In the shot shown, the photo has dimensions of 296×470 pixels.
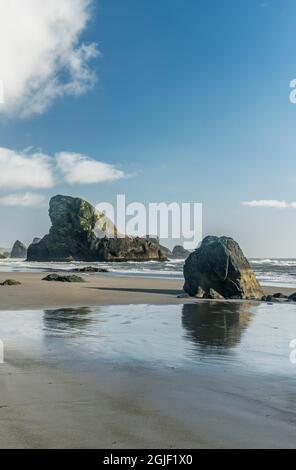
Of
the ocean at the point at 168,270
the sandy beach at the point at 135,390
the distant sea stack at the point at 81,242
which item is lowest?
the ocean at the point at 168,270

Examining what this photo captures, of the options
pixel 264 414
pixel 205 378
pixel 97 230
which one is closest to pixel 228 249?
pixel 205 378

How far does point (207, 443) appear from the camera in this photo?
137 inches

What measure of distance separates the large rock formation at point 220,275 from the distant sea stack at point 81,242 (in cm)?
8383

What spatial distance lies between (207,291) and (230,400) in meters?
14.7

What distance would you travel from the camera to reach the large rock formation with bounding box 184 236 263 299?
19234 mm

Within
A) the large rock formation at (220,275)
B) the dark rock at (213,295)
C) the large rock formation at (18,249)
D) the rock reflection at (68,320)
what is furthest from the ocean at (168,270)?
the large rock formation at (18,249)

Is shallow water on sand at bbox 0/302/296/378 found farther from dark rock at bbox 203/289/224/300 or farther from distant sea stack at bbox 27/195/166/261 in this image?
distant sea stack at bbox 27/195/166/261

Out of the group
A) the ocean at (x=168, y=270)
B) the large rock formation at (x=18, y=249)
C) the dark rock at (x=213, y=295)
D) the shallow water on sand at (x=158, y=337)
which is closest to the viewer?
the shallow water on sand at (x=158, y=337)

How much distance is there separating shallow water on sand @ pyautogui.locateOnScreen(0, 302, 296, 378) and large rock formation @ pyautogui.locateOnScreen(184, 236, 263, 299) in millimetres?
5304

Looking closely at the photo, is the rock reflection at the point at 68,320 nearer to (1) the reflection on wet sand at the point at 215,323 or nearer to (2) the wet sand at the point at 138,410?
(1) the reflection on wet sand at the point at 215,323

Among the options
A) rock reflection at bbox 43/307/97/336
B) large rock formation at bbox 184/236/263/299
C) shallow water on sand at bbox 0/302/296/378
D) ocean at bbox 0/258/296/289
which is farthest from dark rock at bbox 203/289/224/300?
ocean at bbox 0/258/296/289

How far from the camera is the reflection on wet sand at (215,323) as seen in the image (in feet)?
27.7
